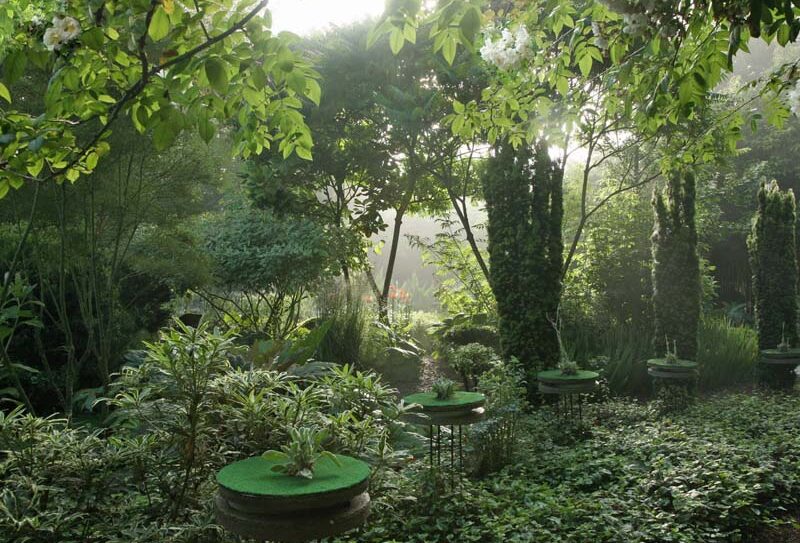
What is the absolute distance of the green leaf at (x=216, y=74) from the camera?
1410mm

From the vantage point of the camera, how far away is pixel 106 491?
2.58 metres

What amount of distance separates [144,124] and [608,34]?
79.9 inches

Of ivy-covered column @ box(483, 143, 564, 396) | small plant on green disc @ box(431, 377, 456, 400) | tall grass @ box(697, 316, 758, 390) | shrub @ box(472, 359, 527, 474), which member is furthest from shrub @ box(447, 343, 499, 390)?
tall grass @ box(697, 316, 758, 390)

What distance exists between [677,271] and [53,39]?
285 inches

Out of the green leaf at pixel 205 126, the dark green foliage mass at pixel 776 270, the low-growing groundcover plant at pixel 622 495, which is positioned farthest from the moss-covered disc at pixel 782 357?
the green leaf at pixel 205 126

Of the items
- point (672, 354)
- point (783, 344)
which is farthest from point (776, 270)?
point (672, 354)

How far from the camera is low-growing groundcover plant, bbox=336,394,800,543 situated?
305 cm

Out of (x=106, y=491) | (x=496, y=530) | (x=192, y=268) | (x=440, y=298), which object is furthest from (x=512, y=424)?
(x=440, y=298)

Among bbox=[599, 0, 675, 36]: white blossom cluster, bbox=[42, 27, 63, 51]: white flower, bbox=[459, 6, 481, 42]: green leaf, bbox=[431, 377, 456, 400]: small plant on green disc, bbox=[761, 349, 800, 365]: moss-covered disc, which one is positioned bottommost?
bbox=[431, 377, 456, 400]: small plant on green disc

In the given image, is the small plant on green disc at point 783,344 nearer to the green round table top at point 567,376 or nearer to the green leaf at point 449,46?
the green round table top at point 567,376

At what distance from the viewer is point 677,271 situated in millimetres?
7258

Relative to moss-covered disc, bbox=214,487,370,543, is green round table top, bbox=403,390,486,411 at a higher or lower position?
higher

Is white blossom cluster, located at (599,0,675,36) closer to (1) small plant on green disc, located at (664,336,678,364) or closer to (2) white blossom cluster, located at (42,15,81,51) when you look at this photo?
(2) white blossom cluster, located at (42,15,81,51)

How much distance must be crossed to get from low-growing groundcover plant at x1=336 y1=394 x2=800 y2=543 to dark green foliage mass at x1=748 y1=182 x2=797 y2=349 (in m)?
3.96
